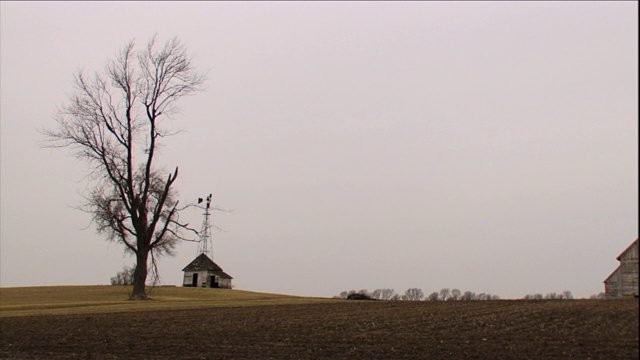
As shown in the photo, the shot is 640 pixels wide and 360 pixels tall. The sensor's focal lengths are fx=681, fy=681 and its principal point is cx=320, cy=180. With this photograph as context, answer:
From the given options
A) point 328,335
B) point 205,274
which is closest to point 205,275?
point 205,274

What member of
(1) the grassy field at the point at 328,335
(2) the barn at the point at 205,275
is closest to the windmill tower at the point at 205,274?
(2) the barn at the point at 205,275

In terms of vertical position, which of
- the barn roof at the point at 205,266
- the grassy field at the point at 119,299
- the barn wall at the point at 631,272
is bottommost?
the grassy field at the point at 119,299

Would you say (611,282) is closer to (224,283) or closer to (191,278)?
(224,283)

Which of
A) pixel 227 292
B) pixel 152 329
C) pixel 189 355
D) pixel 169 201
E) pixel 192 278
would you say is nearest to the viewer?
pixel 189 355

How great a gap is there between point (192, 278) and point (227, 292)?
22.0 metres

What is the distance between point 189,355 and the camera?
19.4 metres

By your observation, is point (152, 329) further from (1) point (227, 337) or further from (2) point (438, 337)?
(2) point (438, 337)

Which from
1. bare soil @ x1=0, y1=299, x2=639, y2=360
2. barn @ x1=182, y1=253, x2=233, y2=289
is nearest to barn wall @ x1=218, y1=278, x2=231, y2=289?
barn @ x1=182, y1=253, x2=233, y2=289

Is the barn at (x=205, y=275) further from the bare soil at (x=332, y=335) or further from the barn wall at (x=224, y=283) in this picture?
the bare soil at (x=332, y=335)

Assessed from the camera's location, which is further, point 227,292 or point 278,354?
point 227,292

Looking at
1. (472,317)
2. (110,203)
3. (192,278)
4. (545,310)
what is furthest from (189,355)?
(192,278)

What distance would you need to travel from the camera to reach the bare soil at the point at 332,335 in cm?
1906

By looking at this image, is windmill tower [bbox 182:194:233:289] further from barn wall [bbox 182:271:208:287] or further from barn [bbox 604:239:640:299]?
barn [bbox 604:239:640:299]

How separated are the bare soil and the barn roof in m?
54.4
